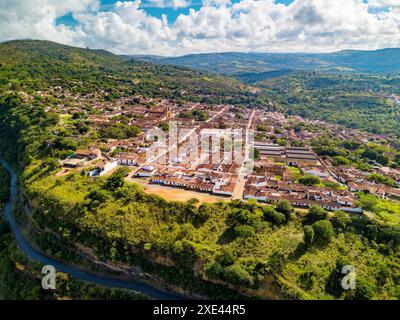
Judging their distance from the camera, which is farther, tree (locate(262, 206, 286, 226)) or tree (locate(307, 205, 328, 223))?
tree (locate(307, 205, 328, 223))

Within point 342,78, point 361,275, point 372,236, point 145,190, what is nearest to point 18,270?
point 145,190

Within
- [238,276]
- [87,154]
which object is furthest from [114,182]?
[238,276]

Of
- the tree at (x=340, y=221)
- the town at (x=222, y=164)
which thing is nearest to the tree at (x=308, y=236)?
the tree at (x=340, y=221)

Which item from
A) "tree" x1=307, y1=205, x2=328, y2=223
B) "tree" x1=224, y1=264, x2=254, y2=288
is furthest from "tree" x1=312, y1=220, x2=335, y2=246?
"tree" x1=224, y1=264, x2=254, y2=288

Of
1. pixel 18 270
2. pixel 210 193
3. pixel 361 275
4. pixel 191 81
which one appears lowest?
pixel 18 270

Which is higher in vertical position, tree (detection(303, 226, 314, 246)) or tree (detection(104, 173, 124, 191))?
tree (detection(104, 173, 124, 191))

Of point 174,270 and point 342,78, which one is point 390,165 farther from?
point 342,78

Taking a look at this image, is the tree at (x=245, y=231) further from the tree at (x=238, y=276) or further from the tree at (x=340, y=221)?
the tree at (x=340, y=221)

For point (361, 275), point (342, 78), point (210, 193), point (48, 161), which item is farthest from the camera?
point (342, 78)

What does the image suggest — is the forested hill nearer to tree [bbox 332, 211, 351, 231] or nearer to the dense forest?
the dense forest
